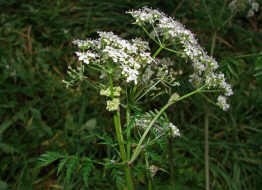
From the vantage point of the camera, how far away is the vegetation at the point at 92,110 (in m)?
3.12

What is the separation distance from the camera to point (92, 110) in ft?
12.3

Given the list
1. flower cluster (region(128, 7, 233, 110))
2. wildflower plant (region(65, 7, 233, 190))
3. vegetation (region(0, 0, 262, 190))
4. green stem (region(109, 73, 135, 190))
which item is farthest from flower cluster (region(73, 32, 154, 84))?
vegetation (region(0, 0, 262, 190))

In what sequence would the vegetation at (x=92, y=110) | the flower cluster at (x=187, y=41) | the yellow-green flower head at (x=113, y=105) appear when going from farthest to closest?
the vegetation at (x=92, y=110) → the flower cluster at (x=187, y=41) → the yellow-green flower head at (x=113, y=105)

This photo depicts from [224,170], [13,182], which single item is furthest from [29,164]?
[224,170]

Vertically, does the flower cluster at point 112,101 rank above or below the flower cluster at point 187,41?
below

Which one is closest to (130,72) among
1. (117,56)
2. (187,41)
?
(117,56)

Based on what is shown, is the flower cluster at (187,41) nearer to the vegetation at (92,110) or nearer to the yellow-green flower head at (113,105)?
the vegetation at (92,110)

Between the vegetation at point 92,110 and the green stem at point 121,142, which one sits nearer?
the green stem at point 121,142

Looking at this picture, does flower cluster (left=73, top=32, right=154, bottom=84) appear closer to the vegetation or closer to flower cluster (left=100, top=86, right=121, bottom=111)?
flower cluster (left=100, top=86, right=121, bottom=111)

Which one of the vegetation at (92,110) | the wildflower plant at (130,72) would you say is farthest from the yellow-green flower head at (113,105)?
the vegetation at (92,110)

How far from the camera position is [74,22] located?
180 inches

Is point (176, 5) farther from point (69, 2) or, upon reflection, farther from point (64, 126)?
point (64, 126)

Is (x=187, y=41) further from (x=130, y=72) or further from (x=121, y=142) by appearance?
(x=121, y=142)

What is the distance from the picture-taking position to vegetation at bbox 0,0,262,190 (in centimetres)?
312
